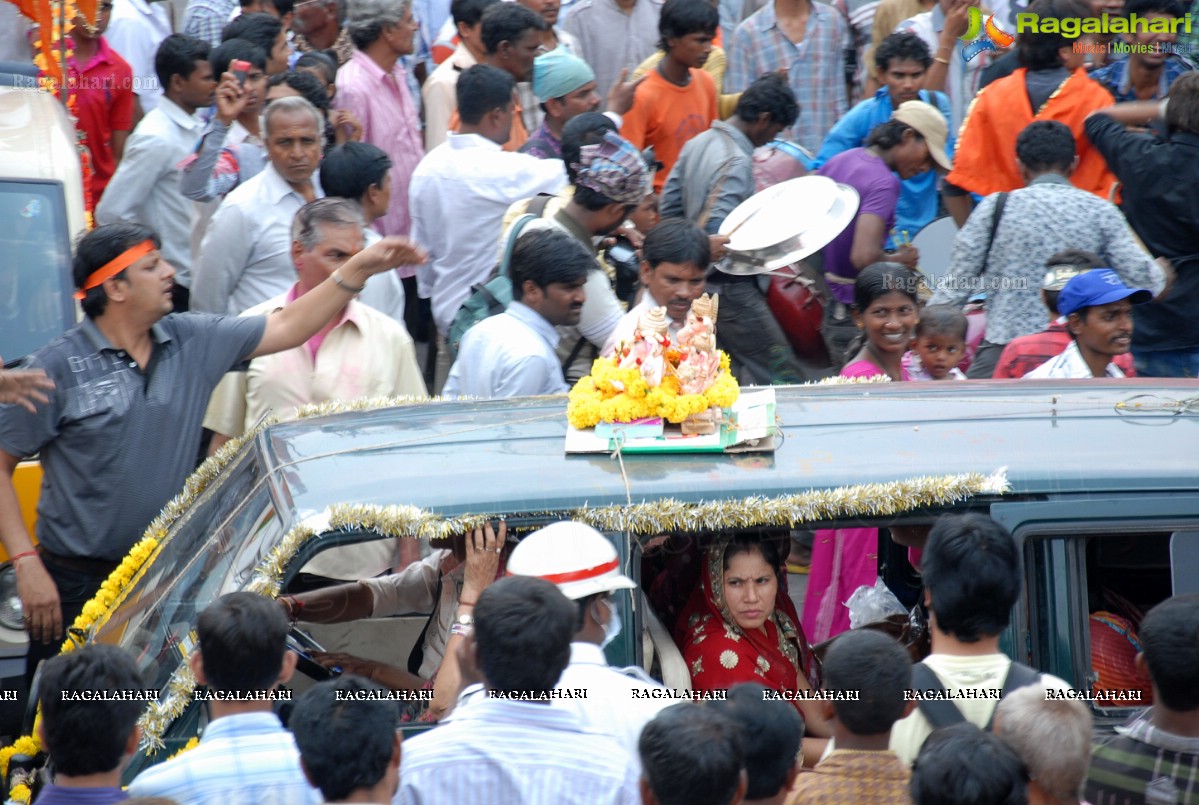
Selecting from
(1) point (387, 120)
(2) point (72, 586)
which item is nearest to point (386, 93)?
(1) point (387, 120)

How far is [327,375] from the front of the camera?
5266mm

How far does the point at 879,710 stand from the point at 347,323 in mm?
2856

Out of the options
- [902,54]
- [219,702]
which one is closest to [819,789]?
[219,702]

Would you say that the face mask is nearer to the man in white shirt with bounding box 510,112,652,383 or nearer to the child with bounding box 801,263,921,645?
the child with bounding box 801,263,921,645

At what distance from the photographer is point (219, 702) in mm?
3342

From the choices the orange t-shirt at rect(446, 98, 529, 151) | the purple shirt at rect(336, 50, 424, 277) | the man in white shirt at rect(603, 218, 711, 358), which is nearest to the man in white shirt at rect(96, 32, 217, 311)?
the purple shirt at rect(336, 50, 424, 277)

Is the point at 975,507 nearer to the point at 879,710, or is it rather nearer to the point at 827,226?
the point at 879,710

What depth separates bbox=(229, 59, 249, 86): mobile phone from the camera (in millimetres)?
7008

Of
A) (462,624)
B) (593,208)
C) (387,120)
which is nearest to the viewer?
(462,624)

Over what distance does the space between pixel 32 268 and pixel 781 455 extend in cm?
360

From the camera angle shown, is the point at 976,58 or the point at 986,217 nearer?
the point at 986,217

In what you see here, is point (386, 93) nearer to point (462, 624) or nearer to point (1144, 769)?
point (462, 624)

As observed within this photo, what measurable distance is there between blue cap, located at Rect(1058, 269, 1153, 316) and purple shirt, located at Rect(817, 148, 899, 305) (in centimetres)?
162

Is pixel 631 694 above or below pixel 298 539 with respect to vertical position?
below
